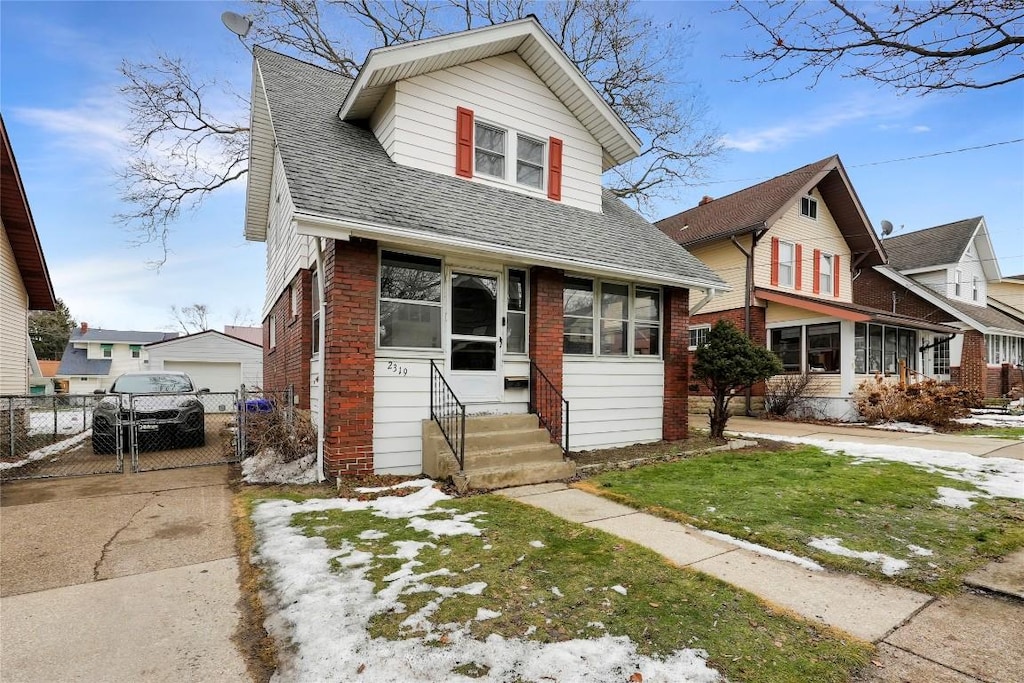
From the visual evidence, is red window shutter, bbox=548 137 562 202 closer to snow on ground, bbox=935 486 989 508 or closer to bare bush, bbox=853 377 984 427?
snow on ground, bbox=935 486 989 508

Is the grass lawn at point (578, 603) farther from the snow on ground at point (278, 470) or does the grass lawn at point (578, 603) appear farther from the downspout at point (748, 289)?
the downspout at point (748, 289)

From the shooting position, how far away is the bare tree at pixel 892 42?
3.76 m

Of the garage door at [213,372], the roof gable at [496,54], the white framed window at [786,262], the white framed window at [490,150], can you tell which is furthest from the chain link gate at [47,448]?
the white framed window at [786,262]

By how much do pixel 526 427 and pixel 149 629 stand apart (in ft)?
16.9

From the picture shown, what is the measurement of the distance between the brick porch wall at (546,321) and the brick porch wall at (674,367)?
2608 millimetres

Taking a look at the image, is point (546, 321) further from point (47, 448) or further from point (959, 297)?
point (959, 297)

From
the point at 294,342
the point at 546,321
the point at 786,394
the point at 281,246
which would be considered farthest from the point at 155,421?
the point at 786,394

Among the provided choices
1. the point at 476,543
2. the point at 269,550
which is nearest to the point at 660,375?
the point at 476,543

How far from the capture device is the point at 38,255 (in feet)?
37.0

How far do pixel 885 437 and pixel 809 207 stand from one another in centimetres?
1011

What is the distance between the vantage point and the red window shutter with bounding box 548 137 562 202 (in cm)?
930

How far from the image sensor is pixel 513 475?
6.31 metres

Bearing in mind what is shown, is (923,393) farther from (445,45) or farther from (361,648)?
(361,648)

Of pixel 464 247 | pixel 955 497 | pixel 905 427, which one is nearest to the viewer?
pixel 955 497
